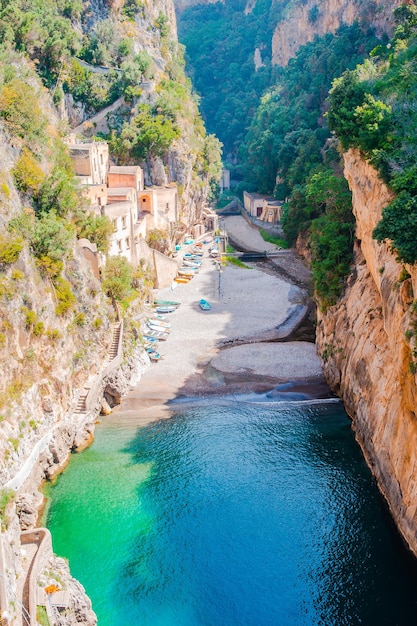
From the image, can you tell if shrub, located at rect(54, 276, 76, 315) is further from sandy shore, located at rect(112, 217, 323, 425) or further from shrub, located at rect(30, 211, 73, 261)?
sandy shore, located at rect(112, 217, 323, 425)

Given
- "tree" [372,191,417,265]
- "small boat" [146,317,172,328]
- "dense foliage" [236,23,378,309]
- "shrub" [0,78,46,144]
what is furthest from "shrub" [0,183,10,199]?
"dense foliage" [236,23,378,309]

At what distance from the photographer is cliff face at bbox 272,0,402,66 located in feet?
252

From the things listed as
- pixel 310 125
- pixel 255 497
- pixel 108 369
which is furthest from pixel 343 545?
pixel 310 125

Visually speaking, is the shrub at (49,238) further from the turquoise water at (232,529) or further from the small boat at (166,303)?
the small boat at (166,303)

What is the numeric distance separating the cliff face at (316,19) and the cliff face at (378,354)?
46.6m

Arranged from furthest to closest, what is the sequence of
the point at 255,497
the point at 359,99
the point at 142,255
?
1. the point at 142,255
2. the point at 359,99
3. the point at 255,497

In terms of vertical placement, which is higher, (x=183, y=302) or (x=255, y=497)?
(x=183, y=302)

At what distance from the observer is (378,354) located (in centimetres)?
3412

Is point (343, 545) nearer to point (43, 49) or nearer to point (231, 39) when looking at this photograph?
point (43, 49)

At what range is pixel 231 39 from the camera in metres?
134

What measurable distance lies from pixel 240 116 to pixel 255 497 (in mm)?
105457

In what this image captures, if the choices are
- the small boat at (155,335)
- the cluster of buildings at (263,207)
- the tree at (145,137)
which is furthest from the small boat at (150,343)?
Result: the cluster of buildings at (263,207)

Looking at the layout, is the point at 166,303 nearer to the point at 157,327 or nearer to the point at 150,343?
the point at 157,327

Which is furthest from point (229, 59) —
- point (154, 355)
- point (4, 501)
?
point (4, 501)
